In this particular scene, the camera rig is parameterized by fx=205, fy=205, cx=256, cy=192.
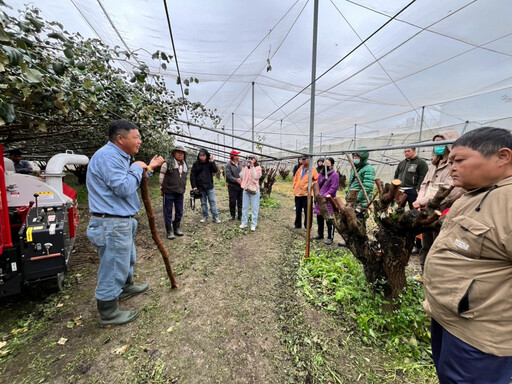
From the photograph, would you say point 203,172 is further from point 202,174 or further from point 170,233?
point 170,233

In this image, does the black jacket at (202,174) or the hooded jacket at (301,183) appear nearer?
the hooded jacket at (301,183)

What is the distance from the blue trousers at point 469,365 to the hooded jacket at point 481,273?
0.06 metres

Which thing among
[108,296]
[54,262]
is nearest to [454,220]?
[108,296]

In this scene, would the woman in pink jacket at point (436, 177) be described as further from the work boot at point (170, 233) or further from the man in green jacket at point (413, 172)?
the work boot at point (170, 233)

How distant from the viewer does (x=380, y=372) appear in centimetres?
179

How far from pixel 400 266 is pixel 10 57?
355 cm

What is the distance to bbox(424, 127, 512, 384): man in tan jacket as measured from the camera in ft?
3.10

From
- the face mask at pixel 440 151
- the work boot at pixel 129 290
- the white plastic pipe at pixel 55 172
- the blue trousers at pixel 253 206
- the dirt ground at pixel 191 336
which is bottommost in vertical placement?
the dirt ground at pixel 191 336

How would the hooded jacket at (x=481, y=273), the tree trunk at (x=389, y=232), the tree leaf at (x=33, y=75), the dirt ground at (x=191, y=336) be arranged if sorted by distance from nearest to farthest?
the hooded jacket at (x=481, y=273) → the tree leaf at (x=33, y=75) → the dirt ground at (x=191, y=336) → the tree trunk at (x=389, y=232)

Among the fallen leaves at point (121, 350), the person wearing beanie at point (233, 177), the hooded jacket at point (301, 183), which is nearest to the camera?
the fallen leaves at point (121, 350)

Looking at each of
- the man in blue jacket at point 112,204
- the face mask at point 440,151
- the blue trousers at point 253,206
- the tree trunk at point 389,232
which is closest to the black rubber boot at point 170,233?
the blue trousers at point 253,206

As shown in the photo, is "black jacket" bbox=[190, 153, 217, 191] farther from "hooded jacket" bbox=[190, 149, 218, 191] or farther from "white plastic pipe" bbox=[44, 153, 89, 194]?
"white plastic pipe" bbox=[44, 153, 89, 194]

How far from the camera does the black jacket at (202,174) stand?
18.3 feet

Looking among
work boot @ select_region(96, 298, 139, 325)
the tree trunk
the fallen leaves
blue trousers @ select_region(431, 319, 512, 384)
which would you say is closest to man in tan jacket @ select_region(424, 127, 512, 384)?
blue trousers @ select_region(431, 319, 512, 384)
